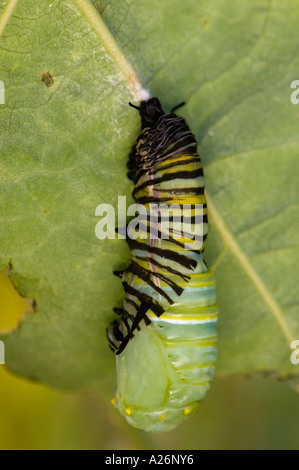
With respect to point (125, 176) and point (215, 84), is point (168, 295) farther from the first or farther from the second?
point (215, 84)

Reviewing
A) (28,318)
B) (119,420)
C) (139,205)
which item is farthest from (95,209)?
(119,420)

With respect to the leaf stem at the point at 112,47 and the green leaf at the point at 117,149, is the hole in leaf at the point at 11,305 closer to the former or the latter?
the green leaf at the point at 117,149

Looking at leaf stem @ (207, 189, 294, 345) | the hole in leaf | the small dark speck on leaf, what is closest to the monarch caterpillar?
leaf stem @ (207, 189, 294, 345)

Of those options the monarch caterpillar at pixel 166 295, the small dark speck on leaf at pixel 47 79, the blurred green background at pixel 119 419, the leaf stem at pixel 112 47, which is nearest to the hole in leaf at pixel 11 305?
the blurred green background at pixel 119 419

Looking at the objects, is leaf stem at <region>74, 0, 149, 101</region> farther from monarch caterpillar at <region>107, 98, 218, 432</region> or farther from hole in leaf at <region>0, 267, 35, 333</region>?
hole in leaf at <region>0, 267, 35, 333</region>

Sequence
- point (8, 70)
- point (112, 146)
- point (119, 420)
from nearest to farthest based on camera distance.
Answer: point (8, 70)
point (112, 146)
point (119, 420)
